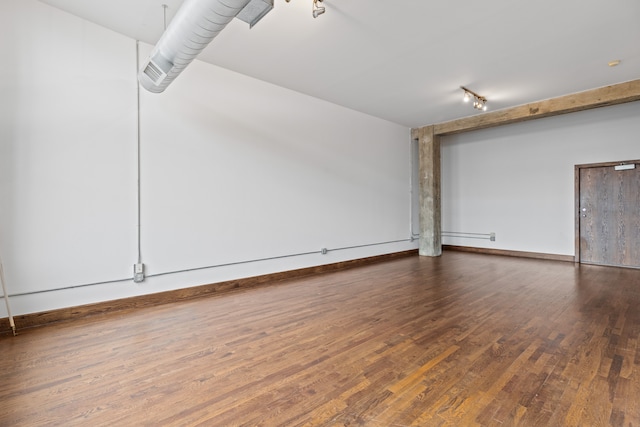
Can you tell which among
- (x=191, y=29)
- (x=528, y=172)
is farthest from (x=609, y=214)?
(x=191, y=29)

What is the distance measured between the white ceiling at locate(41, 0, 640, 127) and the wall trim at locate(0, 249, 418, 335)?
120 inches

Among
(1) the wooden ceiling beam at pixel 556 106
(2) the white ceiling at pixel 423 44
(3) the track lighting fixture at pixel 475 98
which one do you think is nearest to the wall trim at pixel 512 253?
(1) the wooden ceiling beam at pixel 556 106

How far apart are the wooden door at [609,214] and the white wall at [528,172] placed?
16cm

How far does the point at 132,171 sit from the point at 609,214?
8.20m

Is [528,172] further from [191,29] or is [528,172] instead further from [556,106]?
[191,29]

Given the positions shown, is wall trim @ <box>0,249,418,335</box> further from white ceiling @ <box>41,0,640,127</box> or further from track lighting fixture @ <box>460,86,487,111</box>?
track lighting fixture @ <box>460,86,487,111</box>

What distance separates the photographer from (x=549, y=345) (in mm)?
2459

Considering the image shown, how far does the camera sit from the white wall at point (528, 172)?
Answer: 5.84 metres

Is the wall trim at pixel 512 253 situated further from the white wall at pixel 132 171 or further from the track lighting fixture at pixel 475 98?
the white wall at pixel 132 171

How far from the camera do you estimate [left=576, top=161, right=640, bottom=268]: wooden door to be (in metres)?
5.59

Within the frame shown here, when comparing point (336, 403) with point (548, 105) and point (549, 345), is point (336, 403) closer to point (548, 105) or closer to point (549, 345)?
point (549, 345)

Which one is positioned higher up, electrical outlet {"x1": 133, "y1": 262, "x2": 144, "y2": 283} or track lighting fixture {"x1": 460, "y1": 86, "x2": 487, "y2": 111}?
track lighting fixture {"x1": 460, "y1": 86, "x2": 487, "y2": 111}

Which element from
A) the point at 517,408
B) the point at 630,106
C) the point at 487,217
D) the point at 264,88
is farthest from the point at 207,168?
the point at 630,106

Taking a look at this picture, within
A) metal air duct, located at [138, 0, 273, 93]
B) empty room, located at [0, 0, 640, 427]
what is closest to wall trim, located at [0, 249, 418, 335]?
empty room, located at [0, 0, 640, 427]
